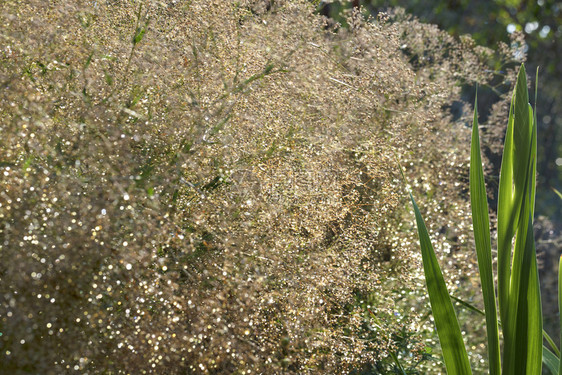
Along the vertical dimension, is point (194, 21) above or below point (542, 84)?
below

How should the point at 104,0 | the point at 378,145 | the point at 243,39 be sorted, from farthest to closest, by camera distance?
1. the point at 378,145
2. the point at 243,39
3. the point at 104,0

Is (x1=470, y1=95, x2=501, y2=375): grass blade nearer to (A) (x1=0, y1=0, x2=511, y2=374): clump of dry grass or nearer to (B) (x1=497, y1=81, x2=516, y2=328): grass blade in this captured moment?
(B) (x1=497, y1=81, x2=516, y2=328): grass blade

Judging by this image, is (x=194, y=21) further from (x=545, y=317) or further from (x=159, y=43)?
→ (x=545, y=317)

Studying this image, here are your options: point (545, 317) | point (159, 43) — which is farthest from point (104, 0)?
point (545, 317)

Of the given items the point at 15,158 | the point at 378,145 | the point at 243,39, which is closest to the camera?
the point at 15,158

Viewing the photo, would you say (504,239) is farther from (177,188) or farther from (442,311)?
(177,188)

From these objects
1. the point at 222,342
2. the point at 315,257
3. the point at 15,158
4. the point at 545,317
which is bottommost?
the point at 222,342

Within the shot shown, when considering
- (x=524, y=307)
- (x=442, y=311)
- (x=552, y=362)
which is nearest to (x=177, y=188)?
(x=442, y=311)

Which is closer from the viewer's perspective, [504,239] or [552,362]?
[504,239]
